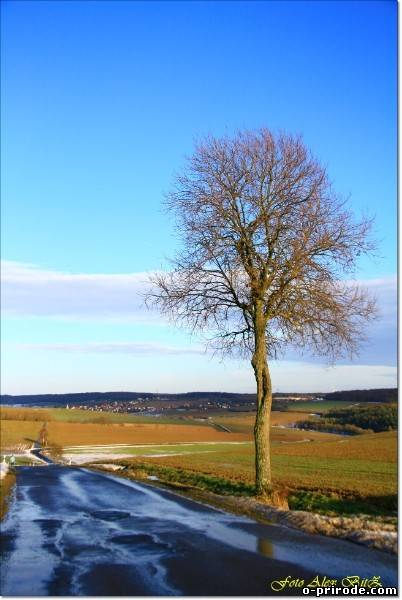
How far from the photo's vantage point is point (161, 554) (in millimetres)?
10281

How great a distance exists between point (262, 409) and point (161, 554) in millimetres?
8551

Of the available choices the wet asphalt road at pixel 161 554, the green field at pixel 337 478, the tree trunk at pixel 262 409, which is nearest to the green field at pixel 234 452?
the green field at pixel 337 478

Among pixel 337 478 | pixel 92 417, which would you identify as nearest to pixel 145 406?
pixel 92 417

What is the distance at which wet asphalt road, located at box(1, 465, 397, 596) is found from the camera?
27.5 feet

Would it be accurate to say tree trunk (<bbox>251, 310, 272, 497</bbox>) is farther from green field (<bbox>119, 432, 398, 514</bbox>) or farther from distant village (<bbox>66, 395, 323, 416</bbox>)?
distant village (<bbox>66, 395, 323, 416</bbox>)

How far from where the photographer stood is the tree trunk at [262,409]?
18.0 m

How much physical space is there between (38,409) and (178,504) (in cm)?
8769

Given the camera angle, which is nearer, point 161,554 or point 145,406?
point 161,554

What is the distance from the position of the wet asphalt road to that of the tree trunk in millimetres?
2724

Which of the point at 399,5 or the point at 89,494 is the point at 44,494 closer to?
the point at 89,494

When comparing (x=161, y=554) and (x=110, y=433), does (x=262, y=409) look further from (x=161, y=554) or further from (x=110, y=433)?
(x=110, y=433)

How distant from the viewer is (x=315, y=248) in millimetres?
18422

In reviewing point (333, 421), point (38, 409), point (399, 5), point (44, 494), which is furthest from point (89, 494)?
point (38, 409)

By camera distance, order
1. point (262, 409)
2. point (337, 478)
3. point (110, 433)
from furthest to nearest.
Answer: point (110, 433) < point (337, 478) < point (262, 409)
